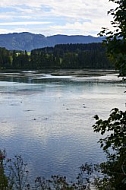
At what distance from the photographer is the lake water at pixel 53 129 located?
66.0 ft

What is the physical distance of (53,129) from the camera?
1140 inches

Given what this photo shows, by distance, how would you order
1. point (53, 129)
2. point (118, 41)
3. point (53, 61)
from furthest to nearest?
point (53, 61) → point (53, 129) → point (118, 41)

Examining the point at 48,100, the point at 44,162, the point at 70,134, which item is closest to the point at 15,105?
the point at 48,100

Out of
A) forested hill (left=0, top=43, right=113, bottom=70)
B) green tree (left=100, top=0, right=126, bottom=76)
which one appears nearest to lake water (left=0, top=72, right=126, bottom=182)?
green tree (left=100, top=0, right=126, bottom=76)

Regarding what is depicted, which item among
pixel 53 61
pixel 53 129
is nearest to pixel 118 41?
pixel 53 129

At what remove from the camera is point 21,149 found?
22.7 m

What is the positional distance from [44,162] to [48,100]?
27.5 m

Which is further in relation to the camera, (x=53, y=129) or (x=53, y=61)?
(x=53, y=61)

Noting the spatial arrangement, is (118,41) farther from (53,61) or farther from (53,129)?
(53,61)

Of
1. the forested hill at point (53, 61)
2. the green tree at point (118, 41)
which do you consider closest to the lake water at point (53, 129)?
the green tree at point (118, 41)

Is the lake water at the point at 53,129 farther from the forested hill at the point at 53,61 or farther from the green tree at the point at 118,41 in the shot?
the forested hill at the point at 53,61

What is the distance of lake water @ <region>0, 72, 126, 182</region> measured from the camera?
66.0 ft

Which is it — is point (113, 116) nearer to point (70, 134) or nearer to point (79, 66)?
point (70, 134)

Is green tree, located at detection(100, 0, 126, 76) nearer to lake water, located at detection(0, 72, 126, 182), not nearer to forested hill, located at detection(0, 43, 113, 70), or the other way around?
lake water, located at detection(0, 72, 126, 182)
